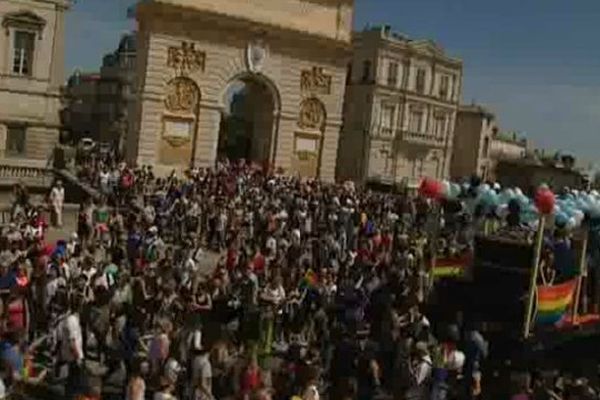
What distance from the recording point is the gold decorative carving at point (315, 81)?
45750mm

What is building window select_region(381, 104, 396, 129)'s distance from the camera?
65875 millimetres

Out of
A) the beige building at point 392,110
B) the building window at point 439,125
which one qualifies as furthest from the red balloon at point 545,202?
the building window at point 439,125

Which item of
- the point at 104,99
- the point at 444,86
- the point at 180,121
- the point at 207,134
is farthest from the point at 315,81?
the point at 104,99

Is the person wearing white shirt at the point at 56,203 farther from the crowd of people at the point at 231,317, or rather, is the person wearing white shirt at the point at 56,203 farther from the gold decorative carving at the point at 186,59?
the gold decorative carving at the point at 186,59

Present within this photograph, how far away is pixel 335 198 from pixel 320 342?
1615 cm

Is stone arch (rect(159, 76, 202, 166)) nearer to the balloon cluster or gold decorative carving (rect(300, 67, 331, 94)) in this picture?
gold decorative carving (rect(300, 67, 331, 94))

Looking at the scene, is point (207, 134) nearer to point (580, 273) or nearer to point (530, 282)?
point (580, 273)

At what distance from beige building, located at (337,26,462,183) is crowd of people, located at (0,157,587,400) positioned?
40.1 m

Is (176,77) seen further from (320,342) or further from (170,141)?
(320,342)

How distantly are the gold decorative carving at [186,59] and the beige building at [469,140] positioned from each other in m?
38.7

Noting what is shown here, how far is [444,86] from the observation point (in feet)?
232

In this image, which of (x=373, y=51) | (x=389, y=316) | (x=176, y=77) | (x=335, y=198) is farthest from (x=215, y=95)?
(x=389, y=316)

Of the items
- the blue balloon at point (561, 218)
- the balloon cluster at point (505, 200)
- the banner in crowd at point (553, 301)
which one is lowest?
the banner in crowd at point (553, 301)

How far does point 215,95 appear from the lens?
42.9m
